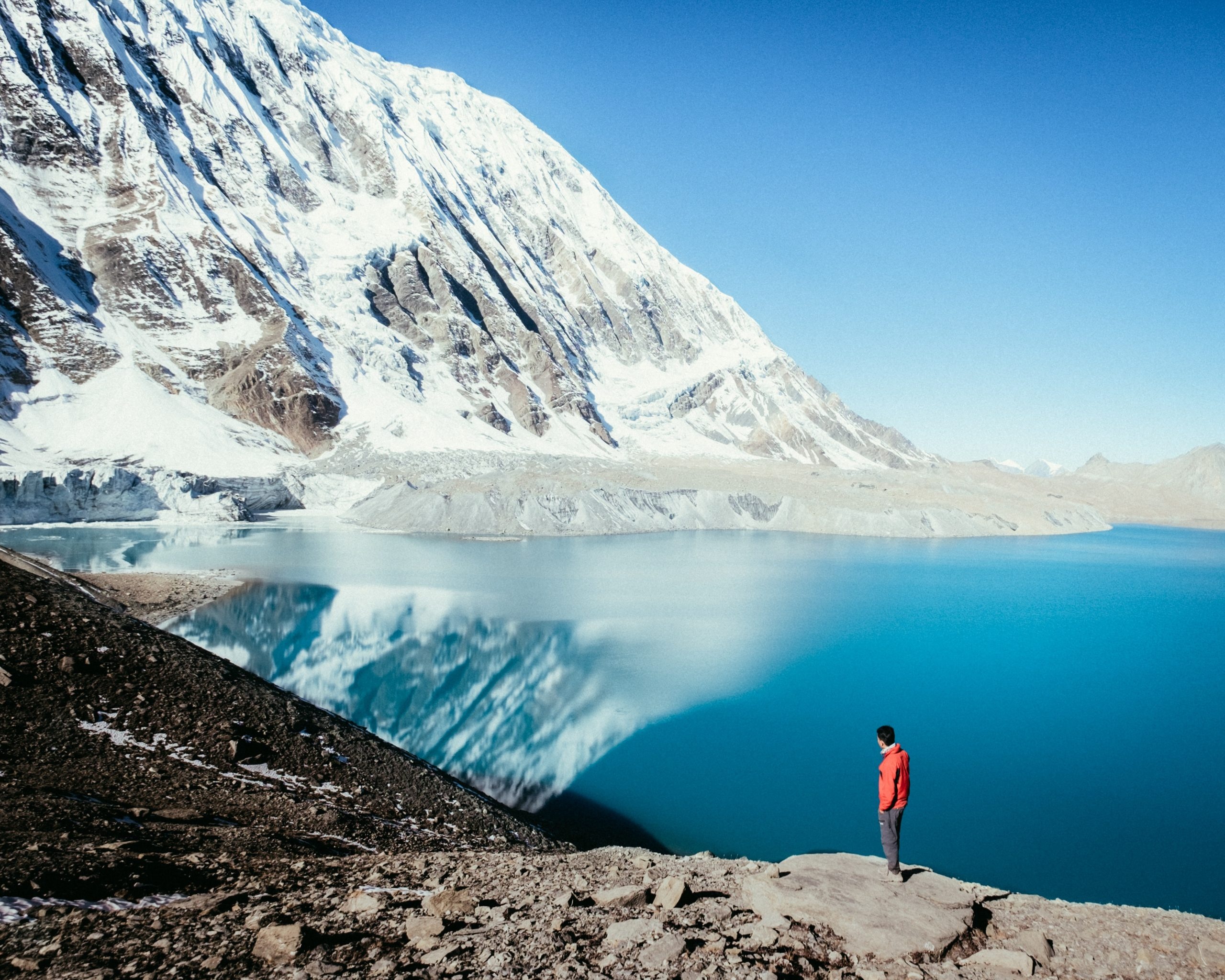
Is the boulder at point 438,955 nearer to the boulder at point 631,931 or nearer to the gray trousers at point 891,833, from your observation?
the boulder at point 631,931

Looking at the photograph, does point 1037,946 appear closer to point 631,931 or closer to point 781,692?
point 631,931

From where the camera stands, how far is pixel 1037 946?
190 inches

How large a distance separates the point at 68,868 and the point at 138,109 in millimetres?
94404

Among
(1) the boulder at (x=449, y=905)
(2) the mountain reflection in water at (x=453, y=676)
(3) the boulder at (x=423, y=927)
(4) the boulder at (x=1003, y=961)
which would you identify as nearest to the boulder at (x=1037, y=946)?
(4) the boulder at (x=1003, y=961)

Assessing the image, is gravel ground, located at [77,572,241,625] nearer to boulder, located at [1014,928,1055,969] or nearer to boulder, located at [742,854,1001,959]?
boulder, located at [742,854,1001,959]

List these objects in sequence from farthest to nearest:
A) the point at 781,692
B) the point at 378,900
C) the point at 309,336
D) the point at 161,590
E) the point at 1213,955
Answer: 1. the point at 309,336
2. the point at 161,590
3. the point at 781,692
4. the point at 378,900
5. the point at 1213,955

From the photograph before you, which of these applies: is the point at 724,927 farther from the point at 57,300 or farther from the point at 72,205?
the point at 72,205

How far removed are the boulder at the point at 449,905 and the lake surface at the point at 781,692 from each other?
570 cm

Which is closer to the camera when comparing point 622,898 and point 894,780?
point 622,898

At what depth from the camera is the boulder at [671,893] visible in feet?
16.7

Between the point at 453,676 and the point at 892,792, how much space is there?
13378 millimetres

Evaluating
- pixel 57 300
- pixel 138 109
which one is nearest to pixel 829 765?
pixel 57 300

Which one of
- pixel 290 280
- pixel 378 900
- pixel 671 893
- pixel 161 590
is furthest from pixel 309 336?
pixel 671 893

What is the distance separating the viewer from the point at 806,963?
4.36 metres
